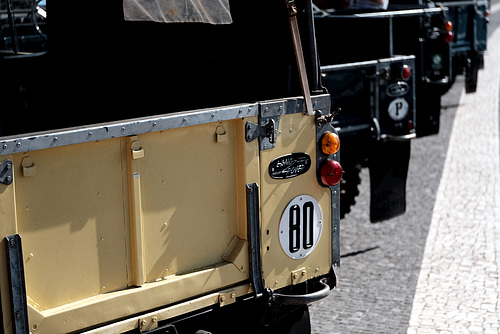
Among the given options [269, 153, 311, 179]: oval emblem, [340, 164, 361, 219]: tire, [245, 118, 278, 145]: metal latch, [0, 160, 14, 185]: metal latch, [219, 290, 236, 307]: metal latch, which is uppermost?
[0, 160, 14, 185]: metal latch

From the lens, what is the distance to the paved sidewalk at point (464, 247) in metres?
5.68

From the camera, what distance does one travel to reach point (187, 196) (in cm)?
371

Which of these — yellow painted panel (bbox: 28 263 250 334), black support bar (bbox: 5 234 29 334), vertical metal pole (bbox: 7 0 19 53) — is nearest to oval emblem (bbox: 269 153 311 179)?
yellow painted panel (bbox: 28 263 250 334)

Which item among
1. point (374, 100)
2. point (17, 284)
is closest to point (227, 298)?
point (17, 284)

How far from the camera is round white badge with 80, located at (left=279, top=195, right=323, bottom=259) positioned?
409 cm

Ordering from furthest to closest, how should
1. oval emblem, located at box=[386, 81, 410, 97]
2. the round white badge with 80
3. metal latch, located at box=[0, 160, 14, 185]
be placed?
1. oval emblem, located at box=[386, 81, 410, 97]
2. the round white badge with 80
3. metal latch, located at box=[0, 160, 14, 185]

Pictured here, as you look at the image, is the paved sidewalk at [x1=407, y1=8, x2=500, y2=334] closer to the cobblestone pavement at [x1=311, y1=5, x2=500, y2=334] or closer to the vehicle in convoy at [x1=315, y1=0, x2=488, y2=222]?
the cobblestone pavement at [x1=311, y1=5, x2=500, y2=334]

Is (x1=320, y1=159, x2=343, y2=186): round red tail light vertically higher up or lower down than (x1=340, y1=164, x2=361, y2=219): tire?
higher up

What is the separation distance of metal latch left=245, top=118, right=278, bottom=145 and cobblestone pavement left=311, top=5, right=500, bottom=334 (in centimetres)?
204

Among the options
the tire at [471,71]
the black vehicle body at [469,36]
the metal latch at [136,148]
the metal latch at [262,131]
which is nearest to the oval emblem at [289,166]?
the metal latch at [262,131]

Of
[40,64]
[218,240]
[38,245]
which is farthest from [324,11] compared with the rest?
[38,245]

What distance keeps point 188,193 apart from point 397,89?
3.91 meters

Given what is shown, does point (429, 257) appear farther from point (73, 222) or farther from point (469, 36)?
point (469, 36)

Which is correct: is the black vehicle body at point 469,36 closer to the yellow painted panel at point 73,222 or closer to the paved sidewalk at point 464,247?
the paved sidewalk at point 464,247
